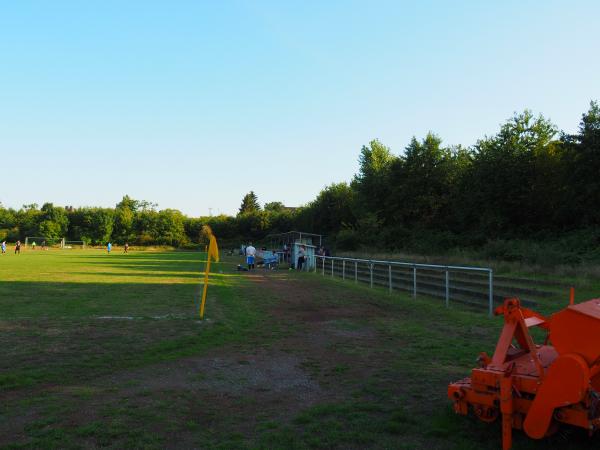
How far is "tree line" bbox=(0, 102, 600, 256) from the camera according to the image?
27484 mm

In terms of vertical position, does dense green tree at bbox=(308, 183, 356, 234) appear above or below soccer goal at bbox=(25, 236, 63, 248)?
above

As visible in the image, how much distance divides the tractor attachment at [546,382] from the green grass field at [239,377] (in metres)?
0.33

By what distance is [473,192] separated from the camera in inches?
1393

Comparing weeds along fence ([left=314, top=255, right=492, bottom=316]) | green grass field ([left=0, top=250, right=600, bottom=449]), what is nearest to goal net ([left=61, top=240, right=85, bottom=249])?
weeds along fence ([left=314, top=255, right=492, bottom=316])

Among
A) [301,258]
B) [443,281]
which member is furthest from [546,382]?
[301,258]

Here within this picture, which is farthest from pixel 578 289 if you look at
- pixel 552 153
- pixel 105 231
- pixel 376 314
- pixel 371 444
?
pixel 105 231

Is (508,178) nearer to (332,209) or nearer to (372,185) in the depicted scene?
(372,185)

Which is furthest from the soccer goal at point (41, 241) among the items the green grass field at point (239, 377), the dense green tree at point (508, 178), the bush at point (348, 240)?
Answer: the green grass field at point (239, 377)

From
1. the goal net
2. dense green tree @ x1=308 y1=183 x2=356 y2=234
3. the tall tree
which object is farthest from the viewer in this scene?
the tall tree

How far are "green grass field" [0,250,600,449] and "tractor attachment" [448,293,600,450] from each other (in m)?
0.33

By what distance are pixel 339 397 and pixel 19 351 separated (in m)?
5.04

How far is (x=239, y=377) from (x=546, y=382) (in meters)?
3.77

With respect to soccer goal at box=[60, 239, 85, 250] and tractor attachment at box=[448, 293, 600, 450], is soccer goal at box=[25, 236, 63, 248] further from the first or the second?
tractor attachment at box=[448, 293, 600, 450]

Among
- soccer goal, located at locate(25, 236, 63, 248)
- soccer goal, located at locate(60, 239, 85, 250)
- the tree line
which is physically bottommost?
soccer goal, located at locate(60, 239, 85, 250)
